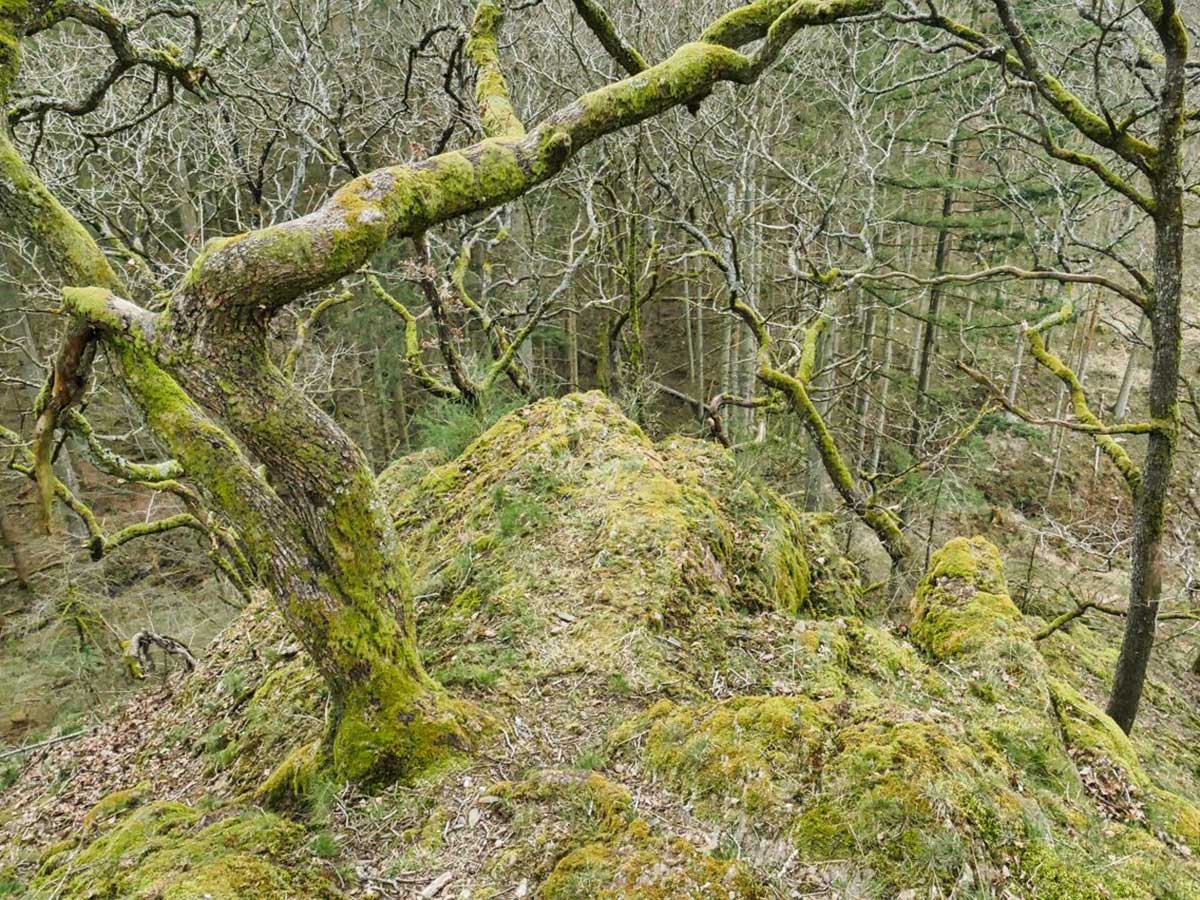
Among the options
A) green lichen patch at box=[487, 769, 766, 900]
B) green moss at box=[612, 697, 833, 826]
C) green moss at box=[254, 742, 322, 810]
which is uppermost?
green moss at box=[612, 697, 833, 826]

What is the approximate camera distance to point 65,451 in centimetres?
1423

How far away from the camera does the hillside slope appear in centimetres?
239

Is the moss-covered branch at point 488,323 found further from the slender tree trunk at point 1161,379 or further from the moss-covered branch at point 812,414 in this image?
the slender tree trunk at point 1161,379

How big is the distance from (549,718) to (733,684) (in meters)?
1.08

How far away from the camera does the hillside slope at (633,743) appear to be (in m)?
2.39

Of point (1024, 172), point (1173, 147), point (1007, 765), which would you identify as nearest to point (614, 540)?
point (1007, 765)

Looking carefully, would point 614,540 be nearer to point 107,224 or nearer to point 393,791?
point 393,791

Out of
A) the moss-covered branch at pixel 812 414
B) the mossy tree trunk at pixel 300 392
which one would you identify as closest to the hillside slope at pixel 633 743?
the mossy tree trunk at pixel 300 392

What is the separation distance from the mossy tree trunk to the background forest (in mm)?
183

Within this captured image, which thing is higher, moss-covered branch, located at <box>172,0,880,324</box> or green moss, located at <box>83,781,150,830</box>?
moss-covered branch, located at <box>172,0,880,324</box>

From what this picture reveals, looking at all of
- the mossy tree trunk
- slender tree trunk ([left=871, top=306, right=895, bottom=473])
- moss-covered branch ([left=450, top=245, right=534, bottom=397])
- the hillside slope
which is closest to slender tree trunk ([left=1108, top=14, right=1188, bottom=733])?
the hillside slope

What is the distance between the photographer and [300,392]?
3059 mm

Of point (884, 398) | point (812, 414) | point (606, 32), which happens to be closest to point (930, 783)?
point (606, 32)

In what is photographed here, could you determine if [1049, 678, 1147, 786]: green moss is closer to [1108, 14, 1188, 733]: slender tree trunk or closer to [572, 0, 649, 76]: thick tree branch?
[1108, 14, 1188, 733]: slender tree trunk
